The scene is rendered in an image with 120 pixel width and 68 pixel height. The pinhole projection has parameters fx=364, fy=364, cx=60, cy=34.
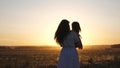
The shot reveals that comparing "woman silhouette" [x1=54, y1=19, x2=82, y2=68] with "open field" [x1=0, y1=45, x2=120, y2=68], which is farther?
"open field" [x1=0, y1=45, x2=120, y2=68]

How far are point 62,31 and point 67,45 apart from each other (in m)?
0.44

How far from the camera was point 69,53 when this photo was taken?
10.5m

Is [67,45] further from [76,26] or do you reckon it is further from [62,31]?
[76,26]

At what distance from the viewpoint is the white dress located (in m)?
10.5

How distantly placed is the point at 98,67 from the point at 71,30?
10.6 m

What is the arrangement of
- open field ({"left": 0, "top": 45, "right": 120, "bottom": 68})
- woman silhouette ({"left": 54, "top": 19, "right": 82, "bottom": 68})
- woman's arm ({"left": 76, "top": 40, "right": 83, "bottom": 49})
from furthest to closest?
open field ({"left": 0, "top": 45, "right": 120, "bottom": 68}) → woman silhouette ({"left": 54, "top": 19, "right": 82, "bottom": 68}) → woman's arm ({"left": 76, "top": 40, "right": 83, "bottom": 49})

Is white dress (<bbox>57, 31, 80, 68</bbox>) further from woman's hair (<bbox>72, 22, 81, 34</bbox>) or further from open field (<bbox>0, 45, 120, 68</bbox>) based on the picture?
open field (<bbox>0, 45, 120, 68</bbox>)

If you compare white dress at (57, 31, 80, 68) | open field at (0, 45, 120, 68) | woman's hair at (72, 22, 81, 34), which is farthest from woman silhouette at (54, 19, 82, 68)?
open field at (0, 45, 120, 68)

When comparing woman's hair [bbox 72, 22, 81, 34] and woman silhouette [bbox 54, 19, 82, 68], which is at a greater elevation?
woman's hair [bbox 72, 22, 81, 34]

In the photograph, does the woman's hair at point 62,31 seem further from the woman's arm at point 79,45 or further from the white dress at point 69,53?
the woman's arm at point 79,45

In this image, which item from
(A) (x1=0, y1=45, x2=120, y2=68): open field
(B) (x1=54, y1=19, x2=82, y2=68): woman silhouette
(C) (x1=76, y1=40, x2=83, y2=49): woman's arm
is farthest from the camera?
(A) (x1=0, y1=45, x2=120, y2=68): open field

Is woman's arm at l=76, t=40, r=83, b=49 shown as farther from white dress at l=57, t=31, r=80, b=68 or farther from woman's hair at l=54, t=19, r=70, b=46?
woman's hair at l=54, t=19, r=70, b=46

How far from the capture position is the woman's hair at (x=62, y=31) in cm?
1039

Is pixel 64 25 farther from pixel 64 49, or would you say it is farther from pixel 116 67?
pixel 116 67
